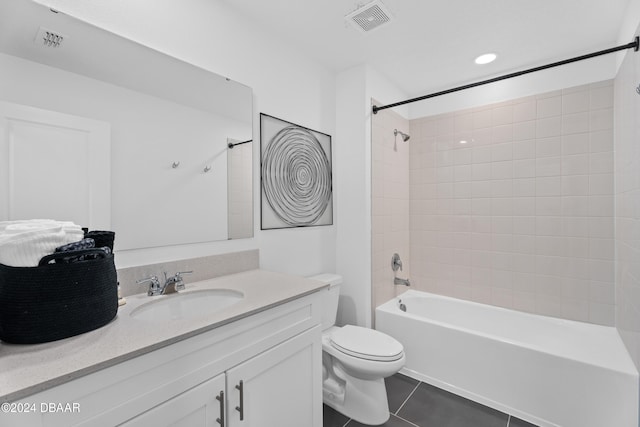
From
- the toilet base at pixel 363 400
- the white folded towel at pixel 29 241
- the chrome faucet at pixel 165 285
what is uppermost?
the white folded towel at pixel 29 241

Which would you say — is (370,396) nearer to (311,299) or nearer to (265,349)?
(311,299)

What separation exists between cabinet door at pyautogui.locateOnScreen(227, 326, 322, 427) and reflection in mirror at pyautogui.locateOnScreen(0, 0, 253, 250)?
0.72 metres

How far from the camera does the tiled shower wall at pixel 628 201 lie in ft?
4.84

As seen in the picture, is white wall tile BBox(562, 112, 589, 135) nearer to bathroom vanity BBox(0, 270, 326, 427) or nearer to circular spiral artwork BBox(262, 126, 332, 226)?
circular spiral artwork BBox(262, 126, 332, 226)

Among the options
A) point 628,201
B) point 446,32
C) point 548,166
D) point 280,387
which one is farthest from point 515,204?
point 280,387

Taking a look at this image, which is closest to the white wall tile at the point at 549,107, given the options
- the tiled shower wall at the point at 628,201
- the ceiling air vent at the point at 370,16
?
the tiled shower wall at the point at 628,201

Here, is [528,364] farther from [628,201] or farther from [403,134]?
[403,134]

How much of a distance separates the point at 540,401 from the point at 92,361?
7.37 feet

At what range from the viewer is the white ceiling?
1.64m

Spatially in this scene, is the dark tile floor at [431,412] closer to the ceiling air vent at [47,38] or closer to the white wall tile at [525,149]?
the white wall tile at [525,149]

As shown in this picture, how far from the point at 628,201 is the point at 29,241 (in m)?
2.72

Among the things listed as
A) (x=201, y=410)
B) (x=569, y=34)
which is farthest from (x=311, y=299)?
(x=569, y=34)

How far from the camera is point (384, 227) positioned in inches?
99.0

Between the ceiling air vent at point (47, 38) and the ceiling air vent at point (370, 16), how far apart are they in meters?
1.37
